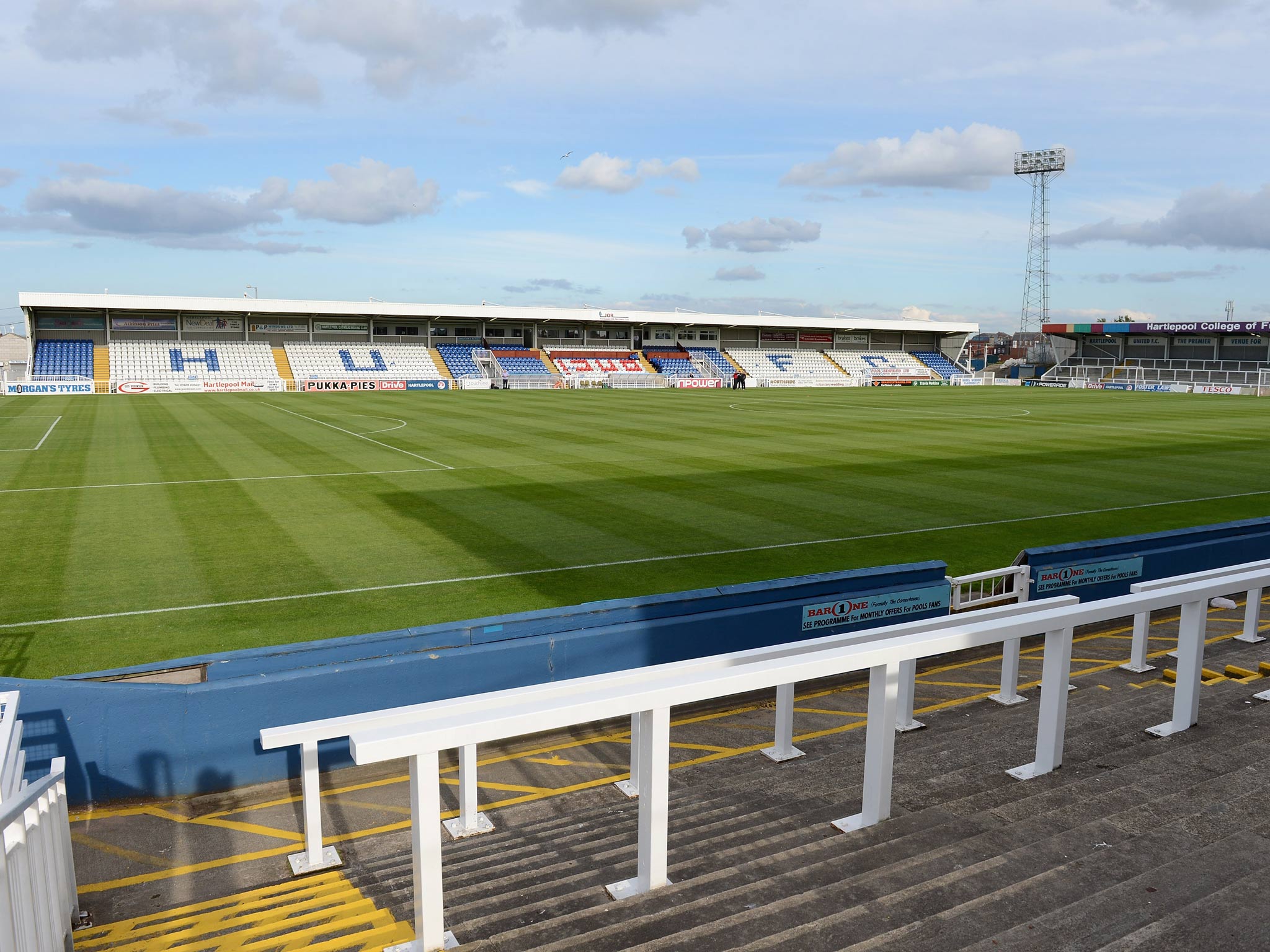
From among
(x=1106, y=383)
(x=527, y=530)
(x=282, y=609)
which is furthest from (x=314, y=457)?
(x=1106, y=383)

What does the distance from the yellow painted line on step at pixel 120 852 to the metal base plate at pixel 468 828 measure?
6.26 feet

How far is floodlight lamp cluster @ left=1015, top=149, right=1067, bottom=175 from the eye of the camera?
94.9m

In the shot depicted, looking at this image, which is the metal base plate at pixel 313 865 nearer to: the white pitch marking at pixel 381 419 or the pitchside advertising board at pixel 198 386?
the white pitch marking at pixel 381 419

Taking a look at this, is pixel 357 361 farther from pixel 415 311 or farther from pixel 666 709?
pixel 666 709

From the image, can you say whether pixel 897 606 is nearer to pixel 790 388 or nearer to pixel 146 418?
pixel 146 418

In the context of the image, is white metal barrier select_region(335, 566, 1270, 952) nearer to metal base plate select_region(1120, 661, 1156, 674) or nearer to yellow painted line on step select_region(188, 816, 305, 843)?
metal base plate select_region(1120, 661, 1156, 674)

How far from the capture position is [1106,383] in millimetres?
80125

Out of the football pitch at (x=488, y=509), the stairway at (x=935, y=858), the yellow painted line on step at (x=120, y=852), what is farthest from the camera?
the football pitch at (x=488, y=509)

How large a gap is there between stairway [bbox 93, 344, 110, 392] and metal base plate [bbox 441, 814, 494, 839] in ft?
198

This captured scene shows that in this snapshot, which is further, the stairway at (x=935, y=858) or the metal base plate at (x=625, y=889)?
the metal base plate at (x=625, y=889)

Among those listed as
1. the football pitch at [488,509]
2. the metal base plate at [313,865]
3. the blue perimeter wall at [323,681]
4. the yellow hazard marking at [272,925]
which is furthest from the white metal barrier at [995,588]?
the yellow hazard marking at [272,925]

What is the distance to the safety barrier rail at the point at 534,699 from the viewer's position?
405cm

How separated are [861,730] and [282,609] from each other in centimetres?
846

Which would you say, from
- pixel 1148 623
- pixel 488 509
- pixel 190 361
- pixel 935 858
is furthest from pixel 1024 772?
pixel 190 361
